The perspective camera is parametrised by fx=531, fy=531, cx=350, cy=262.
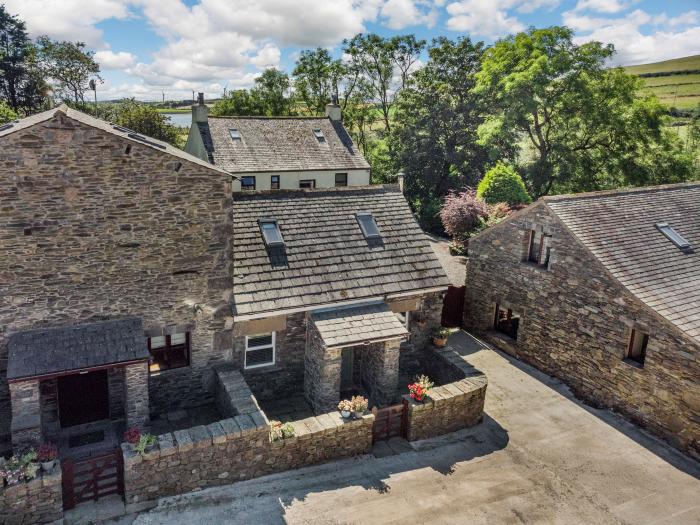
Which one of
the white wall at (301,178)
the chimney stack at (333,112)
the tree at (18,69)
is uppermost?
the tree at (18,69)

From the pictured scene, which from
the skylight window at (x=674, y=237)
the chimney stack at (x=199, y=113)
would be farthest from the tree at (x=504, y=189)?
the chimney stack at (x=199, y=113)

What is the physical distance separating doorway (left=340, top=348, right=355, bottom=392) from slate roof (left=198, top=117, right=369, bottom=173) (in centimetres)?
1904

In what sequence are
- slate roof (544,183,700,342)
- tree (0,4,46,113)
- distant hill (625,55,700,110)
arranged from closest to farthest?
slate roof (544,183,700,342) → tree (0,4,46,113) → distant hill (625,55,700,110)

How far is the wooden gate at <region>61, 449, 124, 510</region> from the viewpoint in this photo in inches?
408

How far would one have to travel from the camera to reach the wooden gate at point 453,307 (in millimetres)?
20703

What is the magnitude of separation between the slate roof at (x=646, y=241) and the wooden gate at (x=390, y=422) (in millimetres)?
7259

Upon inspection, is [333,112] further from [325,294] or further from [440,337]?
[325,294]

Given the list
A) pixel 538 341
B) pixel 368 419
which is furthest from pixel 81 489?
pixel 538 341

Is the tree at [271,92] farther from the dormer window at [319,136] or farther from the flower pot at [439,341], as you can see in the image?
the flower pot at [439,341]

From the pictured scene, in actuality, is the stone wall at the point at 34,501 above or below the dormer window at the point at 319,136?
below

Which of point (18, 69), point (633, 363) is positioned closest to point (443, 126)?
point (633, 363)

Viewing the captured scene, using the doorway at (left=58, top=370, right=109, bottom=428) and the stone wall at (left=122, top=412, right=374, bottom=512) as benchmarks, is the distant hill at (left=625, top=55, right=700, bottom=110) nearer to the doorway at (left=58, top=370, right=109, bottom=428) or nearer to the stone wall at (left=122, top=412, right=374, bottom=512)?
the stone wall at (left=122, top=412, right=374, bottom=512)

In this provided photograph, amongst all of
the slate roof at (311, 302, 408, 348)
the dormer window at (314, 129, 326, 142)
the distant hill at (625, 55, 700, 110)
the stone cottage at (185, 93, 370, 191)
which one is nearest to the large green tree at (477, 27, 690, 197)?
the stone cottage at (185, 93, 370, 191)

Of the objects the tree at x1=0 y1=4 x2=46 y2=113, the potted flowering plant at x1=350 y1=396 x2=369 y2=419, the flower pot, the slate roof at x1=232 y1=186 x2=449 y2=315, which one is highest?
the tree at x1=0 y1=4 x2=46 y2=113
